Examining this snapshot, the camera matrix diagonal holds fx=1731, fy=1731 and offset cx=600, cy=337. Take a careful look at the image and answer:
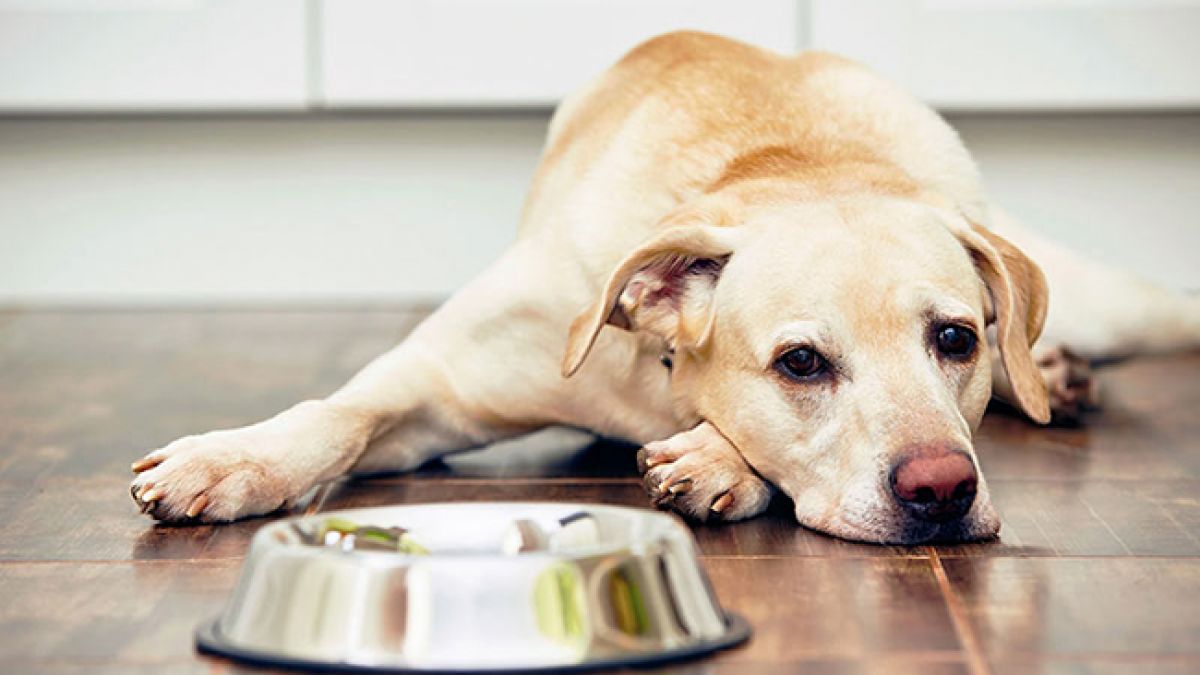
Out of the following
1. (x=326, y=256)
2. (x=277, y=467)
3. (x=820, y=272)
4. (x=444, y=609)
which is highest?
(x=820, y=272)

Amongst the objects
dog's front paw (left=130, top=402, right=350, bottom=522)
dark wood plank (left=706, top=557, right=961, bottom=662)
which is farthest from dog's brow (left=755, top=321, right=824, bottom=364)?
dog's front paw (left=130, top=402, right=350, bottom=522)

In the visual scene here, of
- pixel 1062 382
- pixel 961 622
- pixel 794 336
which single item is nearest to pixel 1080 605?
pixel 961 622

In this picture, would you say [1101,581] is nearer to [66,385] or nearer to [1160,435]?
[1160,435]

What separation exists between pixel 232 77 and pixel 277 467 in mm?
2043

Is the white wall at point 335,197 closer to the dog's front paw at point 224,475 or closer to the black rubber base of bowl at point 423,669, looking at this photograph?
the dog's front paw at point 224,475

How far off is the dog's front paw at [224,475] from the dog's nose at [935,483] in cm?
78

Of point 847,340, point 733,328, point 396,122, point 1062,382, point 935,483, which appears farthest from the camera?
point 396,122

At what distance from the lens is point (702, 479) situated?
83.7 inches

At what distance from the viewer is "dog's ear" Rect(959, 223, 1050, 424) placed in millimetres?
2201

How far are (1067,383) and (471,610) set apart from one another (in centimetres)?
169

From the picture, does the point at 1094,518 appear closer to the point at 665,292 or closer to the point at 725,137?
the point at 665,292

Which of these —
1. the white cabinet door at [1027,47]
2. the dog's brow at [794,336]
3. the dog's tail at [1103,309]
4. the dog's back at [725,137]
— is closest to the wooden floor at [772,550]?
the dog's tail at [1103,309]

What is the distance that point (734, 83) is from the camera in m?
2.54

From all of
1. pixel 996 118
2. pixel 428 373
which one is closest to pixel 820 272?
pixel 428 373
